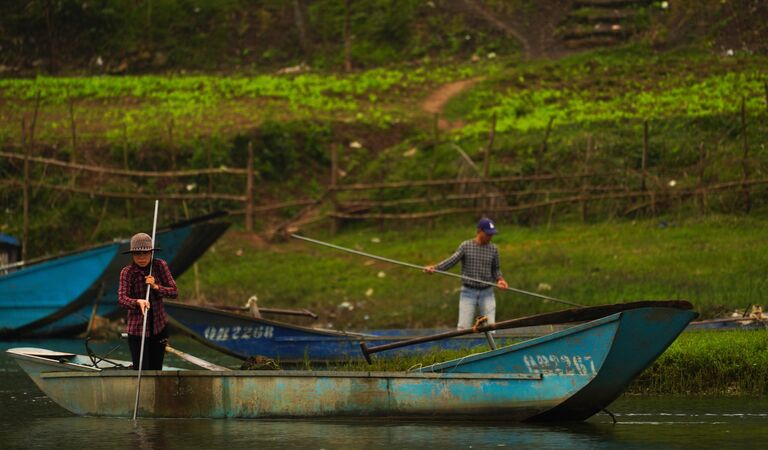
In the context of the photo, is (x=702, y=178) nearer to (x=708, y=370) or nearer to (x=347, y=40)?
(x=708, y=370)

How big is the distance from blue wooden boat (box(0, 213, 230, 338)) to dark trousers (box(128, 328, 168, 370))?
8321 mm

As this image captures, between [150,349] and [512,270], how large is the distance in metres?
11.2

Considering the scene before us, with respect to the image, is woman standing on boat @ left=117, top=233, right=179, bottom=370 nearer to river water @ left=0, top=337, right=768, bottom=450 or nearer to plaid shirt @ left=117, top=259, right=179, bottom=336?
plaid shirt @ left=117, top=259, right=179, bottom=336

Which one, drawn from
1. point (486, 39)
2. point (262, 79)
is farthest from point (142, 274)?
point (486, 39)

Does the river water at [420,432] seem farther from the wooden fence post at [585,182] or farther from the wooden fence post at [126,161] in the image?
the wooden fence post at [126,161]

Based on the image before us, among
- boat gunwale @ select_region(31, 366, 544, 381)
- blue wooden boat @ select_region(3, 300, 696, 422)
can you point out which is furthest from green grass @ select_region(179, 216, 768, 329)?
boat gunwale @ select_region(31, 366, 544, 381)

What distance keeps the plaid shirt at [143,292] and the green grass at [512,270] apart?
A: 8.54 m

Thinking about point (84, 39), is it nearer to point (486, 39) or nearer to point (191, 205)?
point (486, 39)

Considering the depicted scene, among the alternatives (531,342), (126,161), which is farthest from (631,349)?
(126,161)

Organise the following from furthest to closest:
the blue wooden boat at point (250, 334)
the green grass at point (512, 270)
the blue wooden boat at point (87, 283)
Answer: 1. the blue wooden boat at point (87, 283)
2. the green grass at point (512, 270)
3. the blue wooden boat at point (250, 334)

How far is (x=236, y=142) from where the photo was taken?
31000mm

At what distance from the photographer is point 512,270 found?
23.4 m

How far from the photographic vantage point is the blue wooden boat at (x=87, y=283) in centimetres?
2183

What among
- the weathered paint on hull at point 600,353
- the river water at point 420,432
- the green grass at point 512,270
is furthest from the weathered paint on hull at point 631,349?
the green grass at point 512,270
